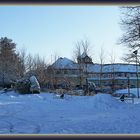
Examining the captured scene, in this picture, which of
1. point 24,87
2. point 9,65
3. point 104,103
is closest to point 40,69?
point 9,65

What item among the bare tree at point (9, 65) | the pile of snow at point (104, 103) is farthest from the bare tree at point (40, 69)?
the pile of snow at point (104, 103)

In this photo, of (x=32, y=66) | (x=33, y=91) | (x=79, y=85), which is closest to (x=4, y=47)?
(x=32, y=66)

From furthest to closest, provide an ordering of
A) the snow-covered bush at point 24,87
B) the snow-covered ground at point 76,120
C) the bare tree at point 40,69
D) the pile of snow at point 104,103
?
the bare tree at point 40,69 → the snow-covered bush at point 24,87 → the pile of snow at point 104,103 → the snow-covered ground at point 76,120

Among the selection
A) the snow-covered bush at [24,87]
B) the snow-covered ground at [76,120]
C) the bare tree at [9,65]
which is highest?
the bare tree at [9,65]

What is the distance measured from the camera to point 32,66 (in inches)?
2785

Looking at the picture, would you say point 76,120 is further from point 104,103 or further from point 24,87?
point 24,87

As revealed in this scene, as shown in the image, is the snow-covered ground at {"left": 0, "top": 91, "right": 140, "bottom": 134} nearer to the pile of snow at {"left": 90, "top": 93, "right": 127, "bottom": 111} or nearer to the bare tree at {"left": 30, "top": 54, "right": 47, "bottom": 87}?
the pile of snow at {"left": 90, "top": 93, "right": 127, "bottom": 111}

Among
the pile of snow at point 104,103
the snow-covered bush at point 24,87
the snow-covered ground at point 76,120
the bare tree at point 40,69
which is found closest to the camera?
the snow-covered ground at point 76,120

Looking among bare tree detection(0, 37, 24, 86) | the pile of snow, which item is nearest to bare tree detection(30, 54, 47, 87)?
bare tree detection(0, 37, 24, 86)

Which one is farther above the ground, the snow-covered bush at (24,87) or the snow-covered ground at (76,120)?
the snow-covered bush at (24,87)

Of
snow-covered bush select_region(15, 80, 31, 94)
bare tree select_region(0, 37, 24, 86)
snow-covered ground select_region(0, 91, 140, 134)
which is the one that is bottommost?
snow-covered ground select_region(0, 91, 140, 134)

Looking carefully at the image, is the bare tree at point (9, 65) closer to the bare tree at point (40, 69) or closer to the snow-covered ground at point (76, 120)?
the bare tree at point (40, 69)
